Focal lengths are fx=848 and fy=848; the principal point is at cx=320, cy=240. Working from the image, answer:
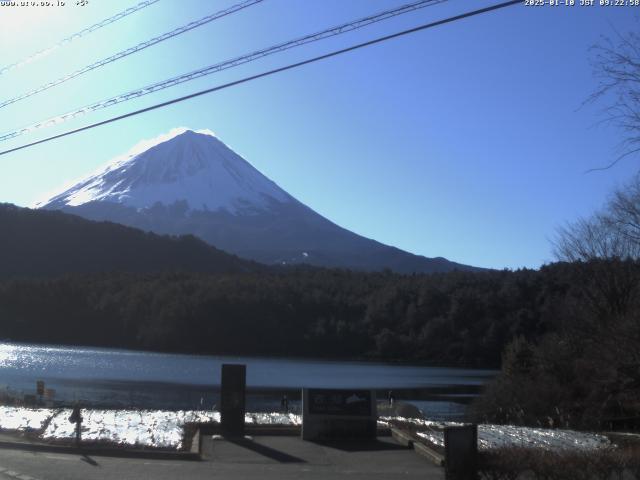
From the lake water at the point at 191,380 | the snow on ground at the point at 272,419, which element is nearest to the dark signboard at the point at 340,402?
the snow on ground at the point at 272,419

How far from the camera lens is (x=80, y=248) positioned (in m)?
136

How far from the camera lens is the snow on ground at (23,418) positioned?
19.9 meters

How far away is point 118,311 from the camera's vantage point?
107m

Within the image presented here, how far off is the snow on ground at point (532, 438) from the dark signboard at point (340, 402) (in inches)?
57.2

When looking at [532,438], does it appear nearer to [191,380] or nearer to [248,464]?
[248,464]

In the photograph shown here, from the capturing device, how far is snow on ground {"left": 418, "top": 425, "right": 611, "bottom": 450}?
17062 millimetres

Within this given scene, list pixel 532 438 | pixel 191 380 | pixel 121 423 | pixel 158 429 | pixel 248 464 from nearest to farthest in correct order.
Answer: pixel 248 464, pixel 532 438, pixel 158 429, pixel 121 423, pixel 191 380

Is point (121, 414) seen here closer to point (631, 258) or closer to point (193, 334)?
point (631, 258)

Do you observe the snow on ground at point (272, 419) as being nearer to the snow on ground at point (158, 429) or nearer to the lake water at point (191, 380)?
the snow on ground at point (158, 429)

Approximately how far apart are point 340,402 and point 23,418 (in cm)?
840

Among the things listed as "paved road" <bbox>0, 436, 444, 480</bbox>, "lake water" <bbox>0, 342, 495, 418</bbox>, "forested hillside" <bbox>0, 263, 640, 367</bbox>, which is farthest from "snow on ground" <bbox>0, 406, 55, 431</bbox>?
"forested hillside" <bbox>0, 263, 640, 367</bbox>

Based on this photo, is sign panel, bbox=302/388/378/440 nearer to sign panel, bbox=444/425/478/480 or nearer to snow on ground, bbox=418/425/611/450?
snow on ground, bbox=418/425/611/450

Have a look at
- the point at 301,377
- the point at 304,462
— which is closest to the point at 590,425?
the point at 304,462

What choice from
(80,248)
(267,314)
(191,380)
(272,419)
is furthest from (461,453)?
(80,248)
